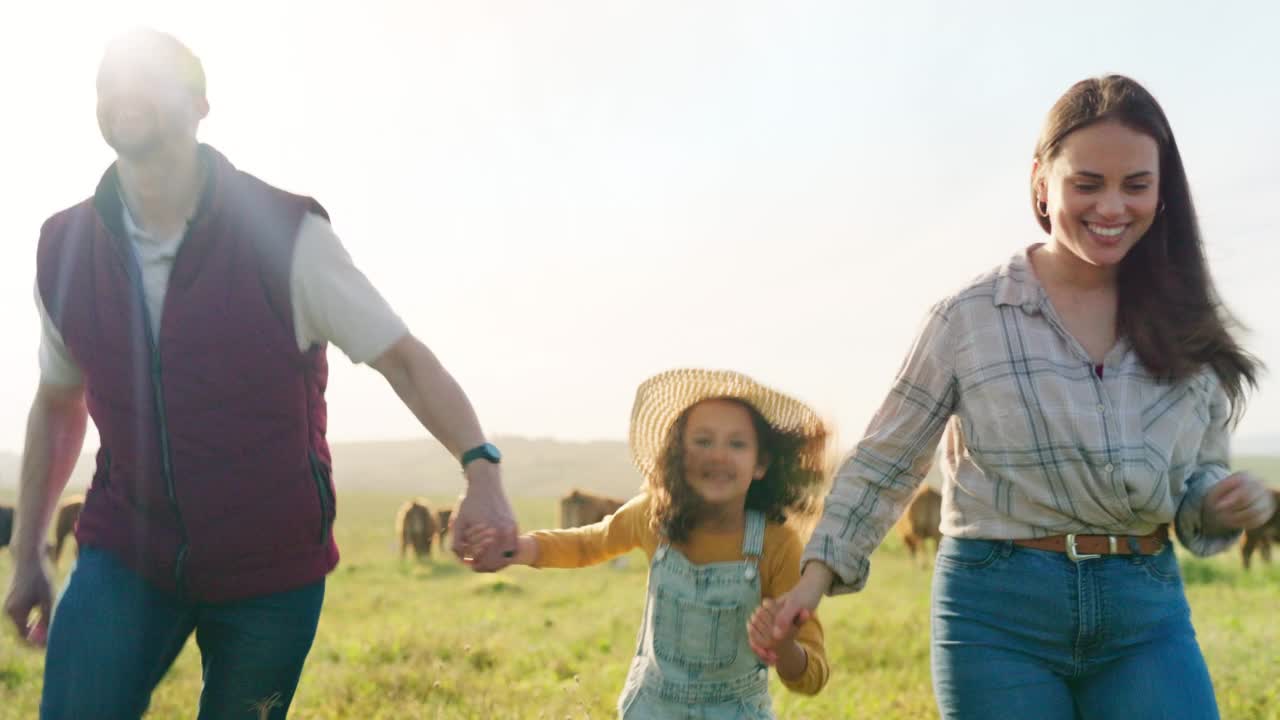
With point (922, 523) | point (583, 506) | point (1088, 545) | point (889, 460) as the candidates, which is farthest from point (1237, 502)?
point (583, 506)

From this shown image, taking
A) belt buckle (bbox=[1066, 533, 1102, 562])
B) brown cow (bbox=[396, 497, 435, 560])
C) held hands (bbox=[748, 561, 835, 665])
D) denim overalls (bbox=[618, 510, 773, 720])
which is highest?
belt buckle (bbox=[1066, 533, 1102, 562])

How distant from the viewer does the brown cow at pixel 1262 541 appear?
18.7 m

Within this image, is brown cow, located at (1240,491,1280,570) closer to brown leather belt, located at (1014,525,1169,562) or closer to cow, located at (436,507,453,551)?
cow, located at (436,507,453,551)

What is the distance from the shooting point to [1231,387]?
3350 mm

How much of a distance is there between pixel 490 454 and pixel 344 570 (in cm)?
1777

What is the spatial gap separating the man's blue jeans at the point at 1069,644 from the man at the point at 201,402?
1.26 m

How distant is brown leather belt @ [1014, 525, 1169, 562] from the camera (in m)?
3.08

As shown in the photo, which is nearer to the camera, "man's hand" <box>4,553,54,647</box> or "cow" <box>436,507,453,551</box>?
"man's hand" <box>4,553,54,647</box>

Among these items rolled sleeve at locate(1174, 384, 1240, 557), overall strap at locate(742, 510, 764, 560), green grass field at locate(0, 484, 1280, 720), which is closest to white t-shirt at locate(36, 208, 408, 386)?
overall strap at locate(742, 510, 764, 560)

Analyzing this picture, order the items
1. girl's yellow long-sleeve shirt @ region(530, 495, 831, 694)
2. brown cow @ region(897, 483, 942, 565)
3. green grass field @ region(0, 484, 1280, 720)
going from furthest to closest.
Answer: brown cow @ region(897, 483, 942, 565), green grass field @ region(0, 484, 1280, 720), girl's yellow long-sleeve shirt @ region(530, 495, 831, 694)

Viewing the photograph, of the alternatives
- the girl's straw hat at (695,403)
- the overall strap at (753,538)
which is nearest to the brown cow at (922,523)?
the girl's straw hat at (695,403)

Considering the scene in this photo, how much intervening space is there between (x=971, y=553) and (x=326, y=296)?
1841 millimetres

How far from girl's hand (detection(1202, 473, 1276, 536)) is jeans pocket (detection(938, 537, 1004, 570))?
570mm

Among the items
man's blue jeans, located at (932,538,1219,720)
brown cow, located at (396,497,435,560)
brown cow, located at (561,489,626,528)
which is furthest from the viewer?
brown cow, located at (561,489,626,528)
